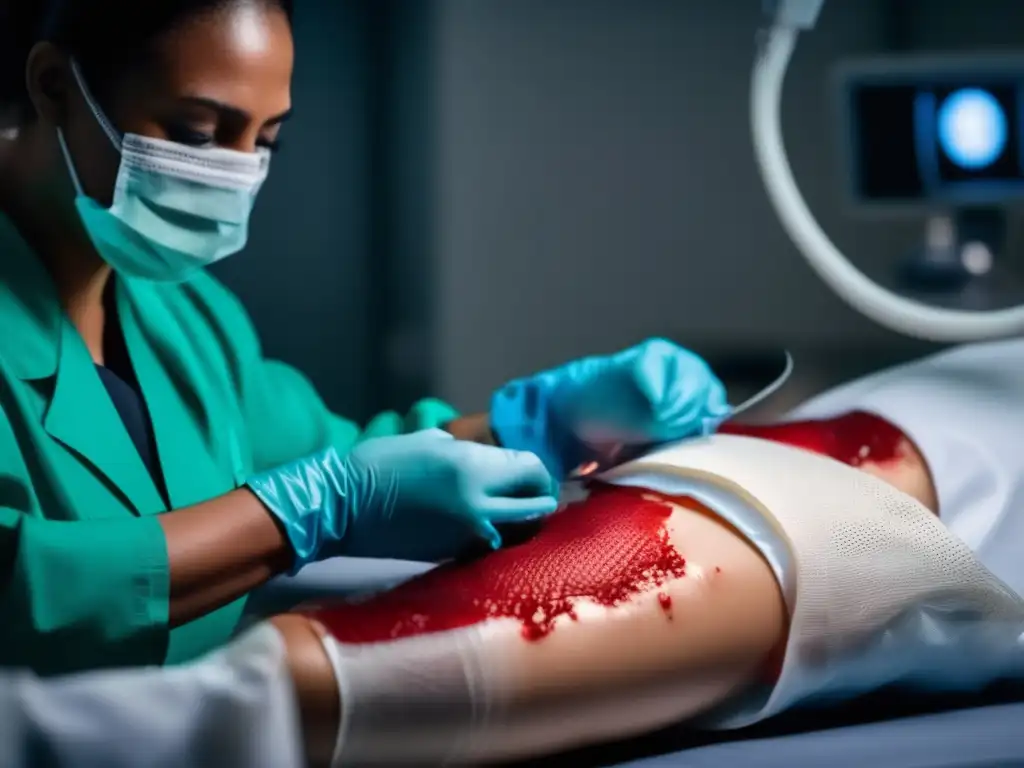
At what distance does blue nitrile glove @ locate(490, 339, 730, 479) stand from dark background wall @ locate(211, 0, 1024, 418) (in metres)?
0.48

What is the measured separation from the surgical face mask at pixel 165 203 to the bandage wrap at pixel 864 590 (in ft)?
1.27

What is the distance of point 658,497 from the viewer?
29.8 inches

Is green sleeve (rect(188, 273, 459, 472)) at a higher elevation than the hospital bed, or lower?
higher

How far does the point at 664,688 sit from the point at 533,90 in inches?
43.0

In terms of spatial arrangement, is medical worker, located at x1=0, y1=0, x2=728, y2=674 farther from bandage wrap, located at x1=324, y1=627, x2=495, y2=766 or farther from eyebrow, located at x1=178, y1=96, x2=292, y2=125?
bandage wrap, located at x1=324, y1=627, x2=495, y2=766

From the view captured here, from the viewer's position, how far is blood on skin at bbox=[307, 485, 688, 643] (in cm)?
62

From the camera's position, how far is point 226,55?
0.78 meters

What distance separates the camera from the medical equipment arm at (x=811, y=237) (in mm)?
1108

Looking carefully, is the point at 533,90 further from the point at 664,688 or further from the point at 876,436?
the point at 664,688

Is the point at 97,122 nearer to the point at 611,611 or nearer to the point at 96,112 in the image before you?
the point at 96,112

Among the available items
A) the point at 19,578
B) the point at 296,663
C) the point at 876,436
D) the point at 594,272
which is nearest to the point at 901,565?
the point at 876,436

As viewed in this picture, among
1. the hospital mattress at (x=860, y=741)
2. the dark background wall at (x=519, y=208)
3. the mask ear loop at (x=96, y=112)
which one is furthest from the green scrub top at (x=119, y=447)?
the dark background wall at (x=519, y=208)

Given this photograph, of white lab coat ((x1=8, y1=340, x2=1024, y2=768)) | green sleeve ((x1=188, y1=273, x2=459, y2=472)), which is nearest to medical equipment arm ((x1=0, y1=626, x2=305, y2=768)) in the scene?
white lab coat ((x1=8, y1=340, x2=1024, y2=768))

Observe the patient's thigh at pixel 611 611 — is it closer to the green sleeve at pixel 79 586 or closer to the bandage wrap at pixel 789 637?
the bandage wrap at pixel 789 637
